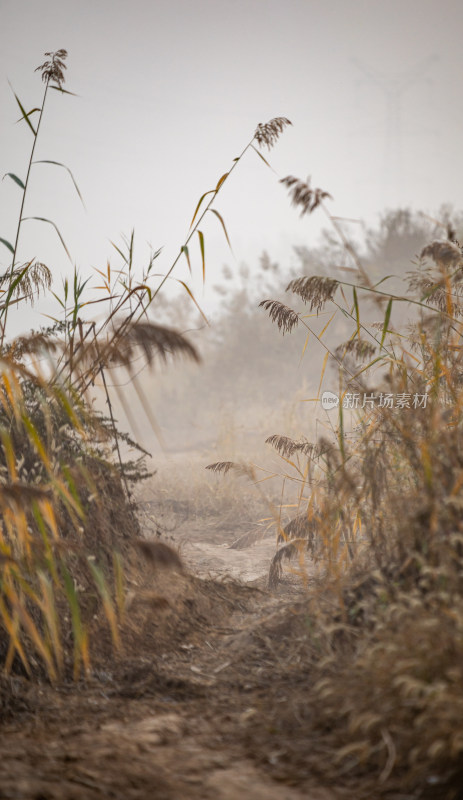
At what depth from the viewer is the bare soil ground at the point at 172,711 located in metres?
1.46

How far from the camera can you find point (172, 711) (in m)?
1.95

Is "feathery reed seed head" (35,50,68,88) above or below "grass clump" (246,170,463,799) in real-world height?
above

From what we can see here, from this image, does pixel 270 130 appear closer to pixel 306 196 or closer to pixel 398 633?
pixel 306 196

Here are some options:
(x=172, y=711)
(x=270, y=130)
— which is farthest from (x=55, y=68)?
(x=172, y=711)

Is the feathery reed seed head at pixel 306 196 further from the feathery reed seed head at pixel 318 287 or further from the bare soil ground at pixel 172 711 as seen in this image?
the bare soil ground at pixel 172 711

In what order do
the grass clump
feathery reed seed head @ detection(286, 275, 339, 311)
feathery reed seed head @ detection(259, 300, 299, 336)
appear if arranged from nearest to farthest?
the grass clump < feathery reed seed head @ detection(286, 275, 339, 311) < feathery reed seed head @ detection(259, 300, 299, 336)

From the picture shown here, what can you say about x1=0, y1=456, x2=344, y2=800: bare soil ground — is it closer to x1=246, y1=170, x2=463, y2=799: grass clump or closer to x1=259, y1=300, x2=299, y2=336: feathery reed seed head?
x1=246, y1=170, x2=463, y2=799: grass clump

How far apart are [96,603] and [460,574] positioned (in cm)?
135

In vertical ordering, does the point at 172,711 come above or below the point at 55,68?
below

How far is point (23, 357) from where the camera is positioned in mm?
2551

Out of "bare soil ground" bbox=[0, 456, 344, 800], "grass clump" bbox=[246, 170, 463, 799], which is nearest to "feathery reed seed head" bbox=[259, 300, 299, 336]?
"grass clump" bbox=[246, 170, 463, 799]

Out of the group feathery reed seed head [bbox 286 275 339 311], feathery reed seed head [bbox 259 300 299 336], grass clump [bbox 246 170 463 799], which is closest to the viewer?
grass clump [bbox 246 170 463 799]

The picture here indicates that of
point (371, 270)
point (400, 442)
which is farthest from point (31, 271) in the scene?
point (371, 270)

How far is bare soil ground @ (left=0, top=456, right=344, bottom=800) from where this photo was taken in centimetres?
146
